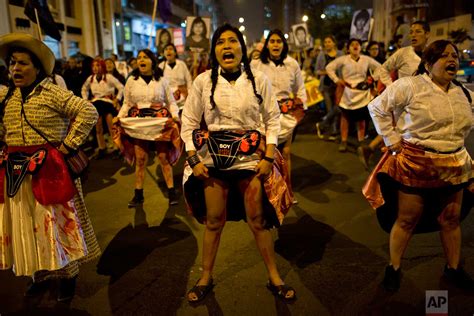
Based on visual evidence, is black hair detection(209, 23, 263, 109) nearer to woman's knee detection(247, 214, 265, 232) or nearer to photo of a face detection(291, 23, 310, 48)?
woman's knee detection(247, 214, 265, 232)

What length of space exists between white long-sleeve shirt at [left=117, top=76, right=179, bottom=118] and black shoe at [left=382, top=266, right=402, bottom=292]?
349cm

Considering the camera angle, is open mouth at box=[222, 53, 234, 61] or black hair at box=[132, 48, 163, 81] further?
black hair at box=[132, 48, 163, 81]

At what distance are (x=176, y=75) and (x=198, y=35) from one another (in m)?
4.93

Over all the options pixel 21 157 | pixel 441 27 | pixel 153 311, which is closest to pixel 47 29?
pixel 21 157

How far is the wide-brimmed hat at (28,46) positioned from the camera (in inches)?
Answer: 126

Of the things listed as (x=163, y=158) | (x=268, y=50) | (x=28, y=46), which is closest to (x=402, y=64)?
(x=268, y=50)

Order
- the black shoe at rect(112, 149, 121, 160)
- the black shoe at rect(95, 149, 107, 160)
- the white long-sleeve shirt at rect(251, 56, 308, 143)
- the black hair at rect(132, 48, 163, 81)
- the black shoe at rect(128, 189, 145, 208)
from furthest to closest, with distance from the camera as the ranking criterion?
the black shoe at rect(95, 149, 107, 160) → the black shoe at rect(112, 149, 121, 160) → the black hair at rect(132, 48, 163, 81) → the black shoe at rect(128, 189, 145, 208) → the white long-sleeve shirt at rect(251, 56, 308, 143)

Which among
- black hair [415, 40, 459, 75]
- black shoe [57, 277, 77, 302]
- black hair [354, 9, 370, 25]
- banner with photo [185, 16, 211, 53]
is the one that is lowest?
black shoe [57, 277, 77, 302]

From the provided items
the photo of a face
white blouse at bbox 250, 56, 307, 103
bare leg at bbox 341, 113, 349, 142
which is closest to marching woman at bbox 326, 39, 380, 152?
bare leg at bbox 341, 113, 349, 142

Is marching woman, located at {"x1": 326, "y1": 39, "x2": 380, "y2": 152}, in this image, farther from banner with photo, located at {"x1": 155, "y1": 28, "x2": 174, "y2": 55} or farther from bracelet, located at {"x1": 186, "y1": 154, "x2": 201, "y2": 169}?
banner with photo, located at {"x1": 155, "y1": 28, "x2": 174, "y2": 55}

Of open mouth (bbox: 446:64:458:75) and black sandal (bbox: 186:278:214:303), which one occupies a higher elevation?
open mouth (bbox: 446:64:458:75)

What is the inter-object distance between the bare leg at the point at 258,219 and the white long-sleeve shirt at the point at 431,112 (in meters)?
1.21

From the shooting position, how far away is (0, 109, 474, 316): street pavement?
3348 millimetres

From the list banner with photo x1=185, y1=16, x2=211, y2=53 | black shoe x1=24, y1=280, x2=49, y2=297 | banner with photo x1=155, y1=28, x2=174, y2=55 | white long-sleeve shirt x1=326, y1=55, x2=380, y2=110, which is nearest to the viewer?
black shoe x1=24, y1=280, x2=49, y2=297
